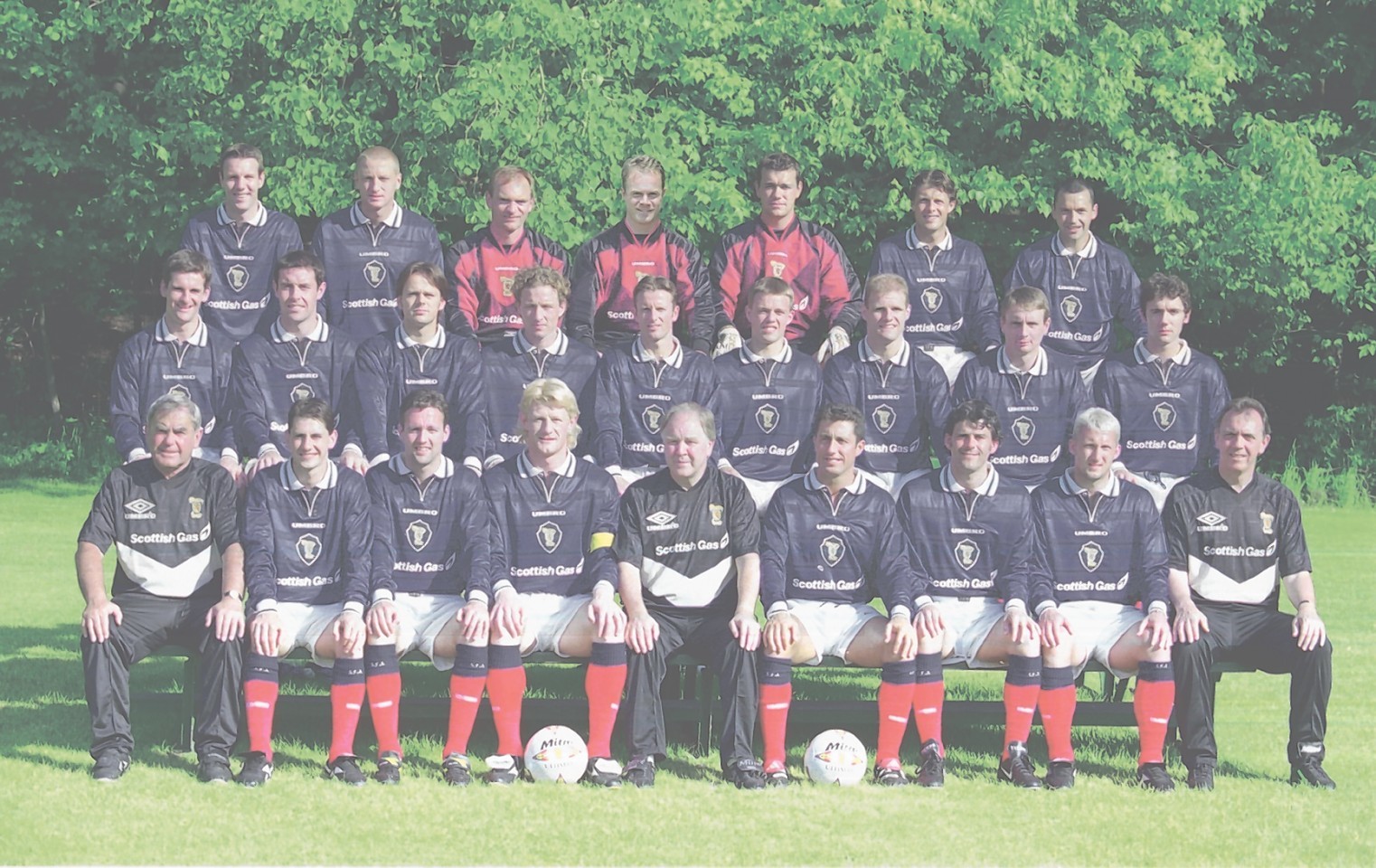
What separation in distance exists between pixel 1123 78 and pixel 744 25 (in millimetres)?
4468

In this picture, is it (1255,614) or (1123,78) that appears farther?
(1123,78)

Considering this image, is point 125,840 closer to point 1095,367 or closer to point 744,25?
point 1095,367

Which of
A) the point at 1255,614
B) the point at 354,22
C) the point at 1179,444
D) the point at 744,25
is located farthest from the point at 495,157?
the point at 1255,614

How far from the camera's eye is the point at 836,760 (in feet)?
24.9

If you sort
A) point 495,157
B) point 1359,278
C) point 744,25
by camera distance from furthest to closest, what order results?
point 1359,278 < point 744,25 < point 495,157

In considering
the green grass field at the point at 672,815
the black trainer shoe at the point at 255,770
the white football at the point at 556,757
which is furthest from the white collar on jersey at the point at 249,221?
the white football at the point at 556,757

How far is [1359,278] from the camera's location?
76.4 feet

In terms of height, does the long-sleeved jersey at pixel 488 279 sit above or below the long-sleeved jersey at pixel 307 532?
above

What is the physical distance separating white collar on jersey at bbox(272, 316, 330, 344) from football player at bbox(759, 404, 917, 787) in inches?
102

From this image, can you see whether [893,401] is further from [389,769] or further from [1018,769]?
[389,769]

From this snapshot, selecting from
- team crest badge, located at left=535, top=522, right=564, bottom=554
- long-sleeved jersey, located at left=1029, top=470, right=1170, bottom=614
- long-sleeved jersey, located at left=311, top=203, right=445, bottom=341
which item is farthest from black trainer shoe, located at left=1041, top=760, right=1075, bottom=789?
long-sleeved jersey, located at left=311, top=203, right=445, bottom=341

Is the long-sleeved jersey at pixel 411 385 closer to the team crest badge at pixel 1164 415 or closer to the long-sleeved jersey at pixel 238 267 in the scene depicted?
the long-sleeved jersey at pixel 238 267

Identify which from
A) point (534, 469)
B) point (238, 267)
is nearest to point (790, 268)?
point (534, 469)

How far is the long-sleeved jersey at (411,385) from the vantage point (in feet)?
29.0
